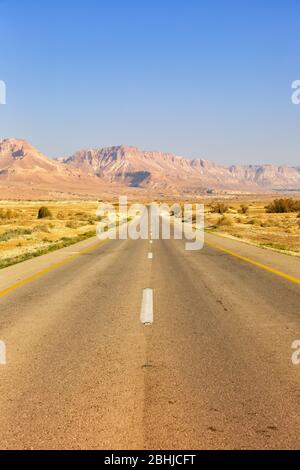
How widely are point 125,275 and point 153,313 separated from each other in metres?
5.26

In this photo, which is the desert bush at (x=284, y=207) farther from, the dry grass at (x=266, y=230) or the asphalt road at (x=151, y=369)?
the asphalt road at (x=151, y=369)

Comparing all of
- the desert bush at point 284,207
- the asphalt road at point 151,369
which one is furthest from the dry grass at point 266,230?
the asphalt road at point 151,369

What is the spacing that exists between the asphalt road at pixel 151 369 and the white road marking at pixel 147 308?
12 centimetres

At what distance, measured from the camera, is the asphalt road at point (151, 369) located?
384cm

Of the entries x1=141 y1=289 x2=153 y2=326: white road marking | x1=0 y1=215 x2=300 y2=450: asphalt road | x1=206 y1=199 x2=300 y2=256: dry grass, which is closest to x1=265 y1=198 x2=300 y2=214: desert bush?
x1=206 y1=199 x2=300 y2=256: dry grass

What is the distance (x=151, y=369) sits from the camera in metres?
5.36

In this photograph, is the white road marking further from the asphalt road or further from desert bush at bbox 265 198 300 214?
desert bush at bbox 265 198 300 214

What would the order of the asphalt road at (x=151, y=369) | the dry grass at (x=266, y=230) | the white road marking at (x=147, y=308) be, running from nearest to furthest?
1. the asphalt road at (x=151, y=369)
2. the white road marking at (x=147, y=308)
3. the dry grass at (x=266, y=230)

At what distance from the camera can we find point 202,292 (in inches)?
411

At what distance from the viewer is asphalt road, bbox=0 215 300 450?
3838mm

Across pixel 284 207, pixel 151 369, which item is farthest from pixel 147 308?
pixel 284 207

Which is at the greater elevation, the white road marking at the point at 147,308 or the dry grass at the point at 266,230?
the white road marking at the point at 147,308

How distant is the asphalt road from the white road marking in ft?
0.41
